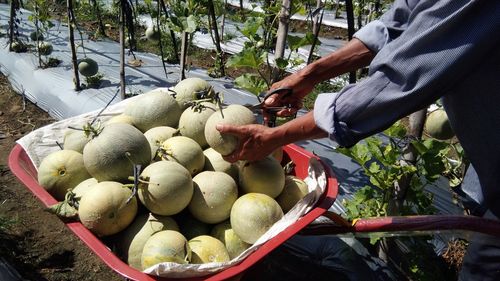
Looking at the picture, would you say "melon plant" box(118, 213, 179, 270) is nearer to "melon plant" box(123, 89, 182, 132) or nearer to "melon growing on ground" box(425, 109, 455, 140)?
"melon plant" box(123, 89, 182, 132)

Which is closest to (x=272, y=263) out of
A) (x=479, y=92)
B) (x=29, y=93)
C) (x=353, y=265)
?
(x=353, y=265)

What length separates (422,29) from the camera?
53.4 inches

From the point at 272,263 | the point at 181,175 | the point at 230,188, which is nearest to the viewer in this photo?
the point at 181,175

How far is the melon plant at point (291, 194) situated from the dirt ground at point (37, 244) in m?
1.66

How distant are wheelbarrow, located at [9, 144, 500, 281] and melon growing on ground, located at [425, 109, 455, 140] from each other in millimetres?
2482

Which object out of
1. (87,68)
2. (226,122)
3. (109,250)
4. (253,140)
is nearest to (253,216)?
(253,140)

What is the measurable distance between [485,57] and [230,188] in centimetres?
109

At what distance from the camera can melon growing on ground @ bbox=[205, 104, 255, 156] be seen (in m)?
1.83

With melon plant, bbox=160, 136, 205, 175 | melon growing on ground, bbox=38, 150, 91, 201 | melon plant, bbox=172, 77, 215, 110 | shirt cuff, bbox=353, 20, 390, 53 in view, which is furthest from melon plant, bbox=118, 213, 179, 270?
shirt cuff, bbox=353, 20, 390, 53

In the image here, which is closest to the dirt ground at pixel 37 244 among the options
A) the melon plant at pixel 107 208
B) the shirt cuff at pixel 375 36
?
the melon plant at pixel 107 208

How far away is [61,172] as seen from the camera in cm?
185

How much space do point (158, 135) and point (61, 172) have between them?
0.47 m

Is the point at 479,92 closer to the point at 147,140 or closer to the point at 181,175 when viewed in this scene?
the point at 181,175

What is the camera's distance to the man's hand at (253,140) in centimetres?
172
